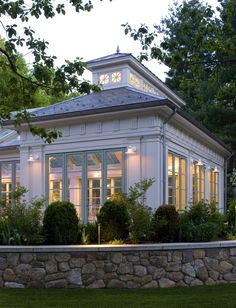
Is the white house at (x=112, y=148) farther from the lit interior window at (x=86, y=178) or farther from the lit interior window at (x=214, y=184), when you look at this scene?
the lit interior window at (x=214, y=184)

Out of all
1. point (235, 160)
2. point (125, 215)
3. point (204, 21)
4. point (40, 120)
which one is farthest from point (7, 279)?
point (235, 160)

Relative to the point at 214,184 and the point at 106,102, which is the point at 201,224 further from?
the point at 214,184

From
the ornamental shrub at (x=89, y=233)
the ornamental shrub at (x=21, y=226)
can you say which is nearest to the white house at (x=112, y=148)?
the ornamental shrub at (x=89, y=233)

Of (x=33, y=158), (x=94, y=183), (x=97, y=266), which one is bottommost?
(x=97, y=266)

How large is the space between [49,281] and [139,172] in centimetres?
496

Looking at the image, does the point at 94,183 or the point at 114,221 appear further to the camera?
the point at 94,183

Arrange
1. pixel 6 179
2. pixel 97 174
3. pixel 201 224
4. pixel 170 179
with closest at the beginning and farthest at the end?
pixel 201 224
pixel 97 174
pixel 170 179
pixel 6 179

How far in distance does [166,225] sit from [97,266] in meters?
1.74

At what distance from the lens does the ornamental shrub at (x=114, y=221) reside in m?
8.95

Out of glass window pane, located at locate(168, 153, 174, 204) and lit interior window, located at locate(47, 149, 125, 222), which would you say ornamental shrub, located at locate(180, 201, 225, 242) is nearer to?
glass window pane, located at locate(168, 153, 174, 204)

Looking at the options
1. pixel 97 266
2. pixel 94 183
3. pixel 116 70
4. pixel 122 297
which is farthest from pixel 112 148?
pixel 122 297

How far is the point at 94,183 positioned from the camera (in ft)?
42.7

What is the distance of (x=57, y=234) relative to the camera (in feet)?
28.8

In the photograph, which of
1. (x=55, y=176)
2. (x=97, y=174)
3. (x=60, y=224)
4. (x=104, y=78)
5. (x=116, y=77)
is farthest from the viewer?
(x=104, y=78)
